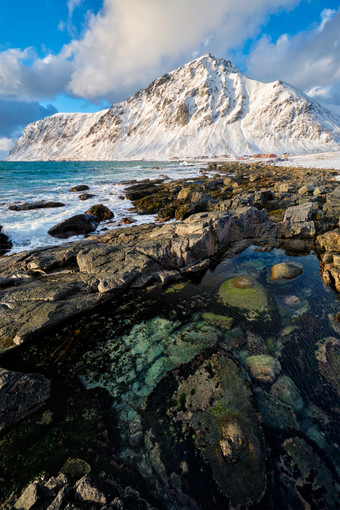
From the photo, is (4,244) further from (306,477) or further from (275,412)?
(306,477)

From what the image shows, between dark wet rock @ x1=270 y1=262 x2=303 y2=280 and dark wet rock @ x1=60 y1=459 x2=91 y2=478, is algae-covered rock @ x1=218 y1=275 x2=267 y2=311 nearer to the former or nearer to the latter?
dark wet rock @ x1=270 y1=262 x2=303 y2=280


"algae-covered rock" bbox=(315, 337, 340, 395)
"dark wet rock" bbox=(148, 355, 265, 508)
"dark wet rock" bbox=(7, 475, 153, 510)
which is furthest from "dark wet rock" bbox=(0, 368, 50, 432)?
"algae-covered rock" bbox=(315, 337, 340, 395)

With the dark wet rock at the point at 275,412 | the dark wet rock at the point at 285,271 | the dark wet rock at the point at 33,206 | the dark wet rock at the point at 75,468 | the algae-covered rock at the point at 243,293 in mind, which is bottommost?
the dark wet rock at the point at 275,412

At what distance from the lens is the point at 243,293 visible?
396 inches

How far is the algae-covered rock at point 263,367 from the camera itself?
6297 millimetres

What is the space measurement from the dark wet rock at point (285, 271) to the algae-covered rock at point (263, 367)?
5552 mm

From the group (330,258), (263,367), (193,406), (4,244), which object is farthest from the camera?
(4,244)

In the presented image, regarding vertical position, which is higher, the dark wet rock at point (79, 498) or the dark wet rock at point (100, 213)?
the dark wet rock at point (100, 213)

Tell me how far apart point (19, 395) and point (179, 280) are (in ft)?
25.9

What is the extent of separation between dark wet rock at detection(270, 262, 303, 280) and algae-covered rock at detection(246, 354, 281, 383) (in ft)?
18.2

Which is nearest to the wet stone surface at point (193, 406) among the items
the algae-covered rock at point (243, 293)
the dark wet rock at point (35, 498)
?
the algae-covered rock at point (243, 293)

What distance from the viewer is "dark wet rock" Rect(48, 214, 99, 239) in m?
18.3

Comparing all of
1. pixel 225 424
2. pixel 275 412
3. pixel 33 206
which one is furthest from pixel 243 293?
pixel 33 206

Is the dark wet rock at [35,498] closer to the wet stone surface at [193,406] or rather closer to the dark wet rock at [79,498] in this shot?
the dark wet rock at [79,498]
